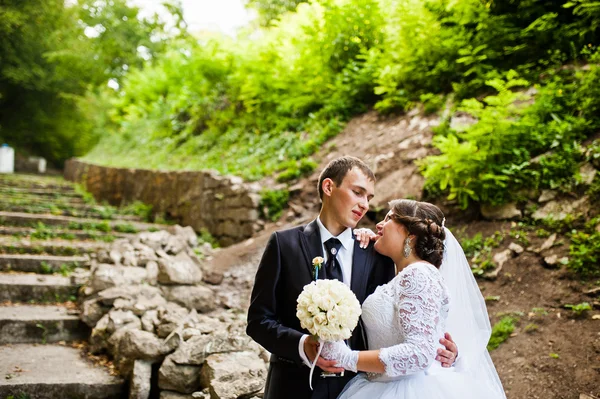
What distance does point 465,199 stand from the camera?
5324mm

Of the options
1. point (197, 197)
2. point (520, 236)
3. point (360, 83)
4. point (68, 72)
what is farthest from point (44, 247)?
point (68, 72)

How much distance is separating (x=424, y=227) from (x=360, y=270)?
1.20 ft

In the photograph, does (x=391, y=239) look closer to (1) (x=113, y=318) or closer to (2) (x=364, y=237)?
(2) (x=364, y=237)

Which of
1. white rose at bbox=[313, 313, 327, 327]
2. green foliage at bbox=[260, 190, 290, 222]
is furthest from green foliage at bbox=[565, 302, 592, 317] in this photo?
green foliage at bbox=[260, 190, 290, 222]

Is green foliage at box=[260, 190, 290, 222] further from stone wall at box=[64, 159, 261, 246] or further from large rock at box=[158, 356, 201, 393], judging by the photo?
large rock at box=[158, 356, 201, 393]

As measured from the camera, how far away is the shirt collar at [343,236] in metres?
2.36

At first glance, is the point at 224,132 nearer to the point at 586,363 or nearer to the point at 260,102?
the point at 260,102

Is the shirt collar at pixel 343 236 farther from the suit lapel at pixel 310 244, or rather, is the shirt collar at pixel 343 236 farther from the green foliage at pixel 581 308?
the green foliage at pixel 581 308

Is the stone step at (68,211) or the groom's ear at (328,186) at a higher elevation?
the groom's ear at (328,186)

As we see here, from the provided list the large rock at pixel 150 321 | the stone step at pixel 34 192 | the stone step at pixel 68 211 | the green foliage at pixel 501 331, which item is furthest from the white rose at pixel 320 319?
the stone step at pixel 34 192

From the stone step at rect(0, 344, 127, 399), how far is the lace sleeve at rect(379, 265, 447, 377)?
328cm

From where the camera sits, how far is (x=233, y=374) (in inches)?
145

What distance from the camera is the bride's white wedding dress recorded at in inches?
77.0

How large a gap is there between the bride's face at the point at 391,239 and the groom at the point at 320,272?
3.8 inches
